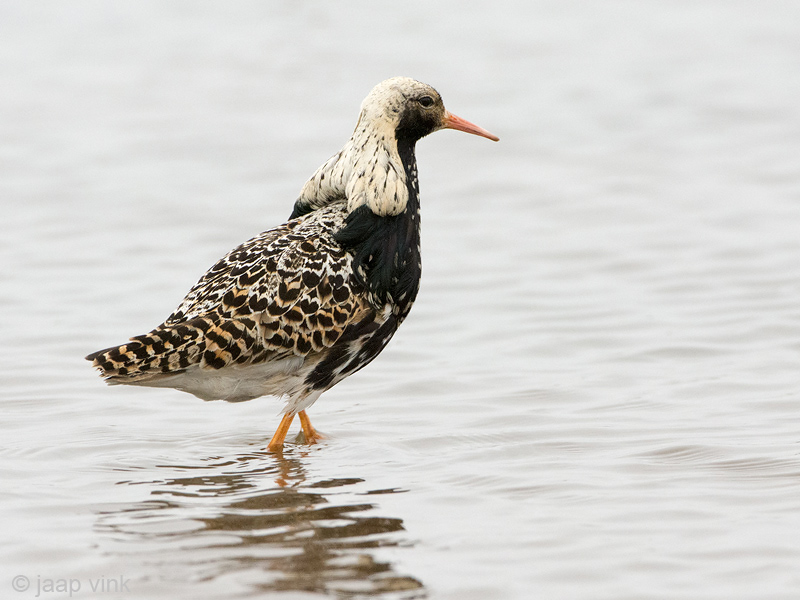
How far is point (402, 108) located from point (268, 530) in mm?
4238

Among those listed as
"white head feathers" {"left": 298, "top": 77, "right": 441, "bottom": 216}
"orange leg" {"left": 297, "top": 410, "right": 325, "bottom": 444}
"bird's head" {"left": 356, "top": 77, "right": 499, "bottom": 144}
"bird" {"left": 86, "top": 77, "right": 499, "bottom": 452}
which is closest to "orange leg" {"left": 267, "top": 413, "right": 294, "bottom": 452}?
"bird" {"left": 86, "top": 77, "right": 499, "bottom": 452}

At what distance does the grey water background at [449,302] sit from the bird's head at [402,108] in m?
2.74

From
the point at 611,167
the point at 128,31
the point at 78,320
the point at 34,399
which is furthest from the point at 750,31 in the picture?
the point at 34,399

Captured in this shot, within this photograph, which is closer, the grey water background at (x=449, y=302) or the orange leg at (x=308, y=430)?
the grey water background at (x=449, y=302)

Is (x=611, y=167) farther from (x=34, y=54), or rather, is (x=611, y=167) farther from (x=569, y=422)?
(x=34, y=54)

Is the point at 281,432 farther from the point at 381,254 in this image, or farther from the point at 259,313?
the point at 381,254

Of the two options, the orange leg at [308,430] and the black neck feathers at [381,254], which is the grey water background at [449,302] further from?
the black neck feathers at [381,254]

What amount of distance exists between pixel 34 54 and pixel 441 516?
22.3 metres

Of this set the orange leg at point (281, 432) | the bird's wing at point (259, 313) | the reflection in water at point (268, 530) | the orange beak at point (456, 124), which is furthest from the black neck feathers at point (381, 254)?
the reflection in water at point (268, 530)

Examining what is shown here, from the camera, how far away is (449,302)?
16.2 meters

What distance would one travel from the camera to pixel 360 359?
35.1 ft

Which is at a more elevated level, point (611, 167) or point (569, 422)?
point (611, 167)

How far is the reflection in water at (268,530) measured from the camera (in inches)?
295

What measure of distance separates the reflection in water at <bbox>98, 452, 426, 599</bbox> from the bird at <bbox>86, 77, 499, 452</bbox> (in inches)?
30.9
